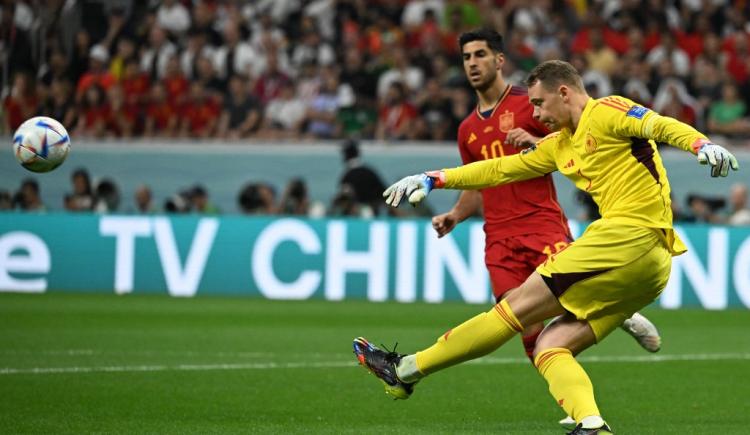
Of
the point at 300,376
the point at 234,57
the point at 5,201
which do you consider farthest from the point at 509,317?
the point at 234,57

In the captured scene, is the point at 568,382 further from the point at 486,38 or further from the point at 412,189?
the point at 486,38

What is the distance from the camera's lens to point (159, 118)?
21.7m

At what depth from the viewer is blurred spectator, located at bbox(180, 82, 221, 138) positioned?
21.5m

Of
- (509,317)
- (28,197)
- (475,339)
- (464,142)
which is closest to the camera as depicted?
(509,317)

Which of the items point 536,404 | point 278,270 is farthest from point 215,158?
point 536,404

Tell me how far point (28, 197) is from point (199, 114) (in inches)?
125

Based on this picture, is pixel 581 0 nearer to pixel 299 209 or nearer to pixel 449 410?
pixel 299 209

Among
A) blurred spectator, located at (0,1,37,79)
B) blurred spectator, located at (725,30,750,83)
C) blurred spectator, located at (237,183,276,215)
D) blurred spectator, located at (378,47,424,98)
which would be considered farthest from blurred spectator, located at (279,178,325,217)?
blurred spectator, located at (725,30,750,83)

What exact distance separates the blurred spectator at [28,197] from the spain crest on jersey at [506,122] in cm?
1236

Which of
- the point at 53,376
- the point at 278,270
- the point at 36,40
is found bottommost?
the point at 278,270

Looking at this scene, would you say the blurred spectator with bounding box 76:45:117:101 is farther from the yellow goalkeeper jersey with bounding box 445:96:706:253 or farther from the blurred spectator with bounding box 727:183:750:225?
the yellow goalkeeper jersey with bounding box 445:96:706:253

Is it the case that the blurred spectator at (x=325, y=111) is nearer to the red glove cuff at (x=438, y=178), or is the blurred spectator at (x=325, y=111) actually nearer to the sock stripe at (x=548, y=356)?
the red glove cuff at (x=438, y=178)

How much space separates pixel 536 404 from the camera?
9.37 meters

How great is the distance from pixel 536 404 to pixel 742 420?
1504mm
